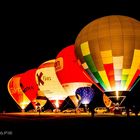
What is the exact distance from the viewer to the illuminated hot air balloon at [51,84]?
32.8m

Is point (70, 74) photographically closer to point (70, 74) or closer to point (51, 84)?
point (70, 74)

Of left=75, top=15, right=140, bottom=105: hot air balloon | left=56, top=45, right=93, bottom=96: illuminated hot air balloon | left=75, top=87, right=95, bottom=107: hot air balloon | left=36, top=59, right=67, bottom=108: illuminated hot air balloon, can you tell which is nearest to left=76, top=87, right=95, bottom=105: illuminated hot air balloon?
left=75, top=87, right=95, bottom=107: hot air balloon

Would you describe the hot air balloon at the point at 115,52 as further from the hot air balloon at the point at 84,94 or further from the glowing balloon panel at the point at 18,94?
the glowing balloon panel at the point at 18,94

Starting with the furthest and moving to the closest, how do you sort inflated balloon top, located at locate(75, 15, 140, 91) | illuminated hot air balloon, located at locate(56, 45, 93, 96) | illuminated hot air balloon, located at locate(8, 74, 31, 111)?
illuminated hot air balloon, located at locate(8, 74, 31, 111) < illuminated hot air balloon, located at locate(56, 45, 93, 96) < inflated balloon top, located at locate(75, 15, 140, 91)

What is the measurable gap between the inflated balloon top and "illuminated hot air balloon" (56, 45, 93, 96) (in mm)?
6843

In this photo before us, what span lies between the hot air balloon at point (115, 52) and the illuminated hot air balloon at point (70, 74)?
22.5ft

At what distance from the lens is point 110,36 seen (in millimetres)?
21844

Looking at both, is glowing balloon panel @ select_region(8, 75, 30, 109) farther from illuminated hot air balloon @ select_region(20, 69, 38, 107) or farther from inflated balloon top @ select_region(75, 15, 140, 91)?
inflated balloon top @ select_region(75, 15, 140, 91)

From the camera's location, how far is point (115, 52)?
21.7m

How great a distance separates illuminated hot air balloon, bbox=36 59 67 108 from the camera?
1292 inches

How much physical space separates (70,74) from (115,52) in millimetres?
8698

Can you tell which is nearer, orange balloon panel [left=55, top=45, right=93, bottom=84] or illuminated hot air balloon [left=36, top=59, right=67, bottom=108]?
orange balloon panel [left=55, top=45, right=93, bottom=84]

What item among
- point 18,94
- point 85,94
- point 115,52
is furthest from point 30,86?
point 115,52

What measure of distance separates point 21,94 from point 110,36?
21.0m
